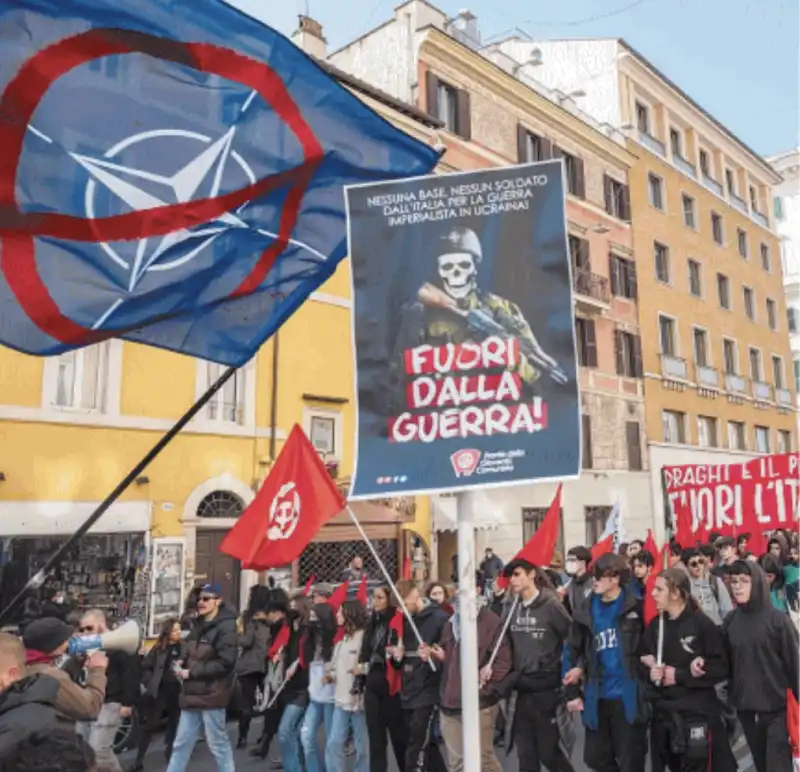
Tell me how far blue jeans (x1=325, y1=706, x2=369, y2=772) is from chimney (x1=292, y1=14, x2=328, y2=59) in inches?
639

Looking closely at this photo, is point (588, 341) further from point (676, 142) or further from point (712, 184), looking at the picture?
point (712, 184)

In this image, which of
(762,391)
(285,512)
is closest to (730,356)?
(762,391)

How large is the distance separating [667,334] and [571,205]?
644 centimetres

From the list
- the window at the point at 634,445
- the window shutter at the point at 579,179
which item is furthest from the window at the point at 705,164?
the window at the point at 634,445

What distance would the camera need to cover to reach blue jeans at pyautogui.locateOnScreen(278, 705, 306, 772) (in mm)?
6925

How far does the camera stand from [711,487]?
13477 mm

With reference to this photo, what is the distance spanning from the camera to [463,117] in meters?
21.8

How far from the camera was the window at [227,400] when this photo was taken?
15.2 meters

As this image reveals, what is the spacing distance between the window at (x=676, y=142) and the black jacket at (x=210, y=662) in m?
29.0

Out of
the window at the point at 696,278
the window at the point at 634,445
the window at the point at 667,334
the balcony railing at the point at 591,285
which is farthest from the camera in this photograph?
the window at the point at 696,278

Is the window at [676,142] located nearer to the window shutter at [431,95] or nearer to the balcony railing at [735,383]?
the balcony railing at [735,383]

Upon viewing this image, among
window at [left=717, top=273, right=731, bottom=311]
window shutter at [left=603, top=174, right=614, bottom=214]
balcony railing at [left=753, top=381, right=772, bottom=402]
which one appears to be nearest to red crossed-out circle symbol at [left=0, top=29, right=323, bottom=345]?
window shutter at [left=603, top=174, right=614, bottom=214]

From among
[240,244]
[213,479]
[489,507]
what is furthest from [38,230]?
[489,507]

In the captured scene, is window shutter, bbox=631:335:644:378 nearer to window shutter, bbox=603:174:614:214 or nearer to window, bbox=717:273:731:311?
window shutter, bbox=603:174:614:214
